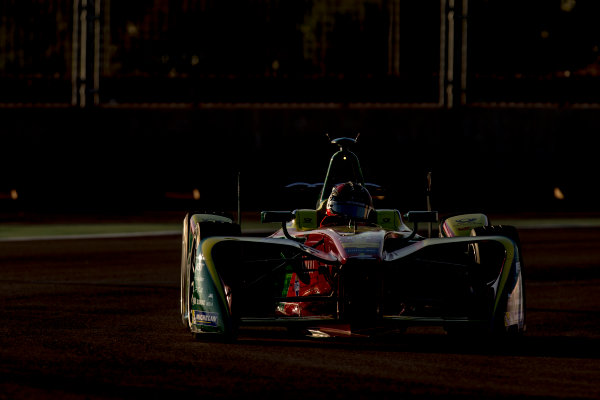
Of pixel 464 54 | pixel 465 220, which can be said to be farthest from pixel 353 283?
pixel 464 54

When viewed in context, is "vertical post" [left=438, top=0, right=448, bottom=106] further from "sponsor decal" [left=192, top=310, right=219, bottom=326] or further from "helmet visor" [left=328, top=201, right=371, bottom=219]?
"sponsor decal" [left=192, top=310, right=219, bottom=326]

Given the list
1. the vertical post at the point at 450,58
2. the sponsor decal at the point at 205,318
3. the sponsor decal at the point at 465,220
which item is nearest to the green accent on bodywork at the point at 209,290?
the sponsor decal at the point at 205,318

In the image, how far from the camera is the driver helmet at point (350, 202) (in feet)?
34.4

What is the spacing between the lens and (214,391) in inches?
285

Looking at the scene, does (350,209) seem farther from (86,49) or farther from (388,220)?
(86,49)

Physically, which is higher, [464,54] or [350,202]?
[464,54]

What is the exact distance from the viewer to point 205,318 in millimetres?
9195

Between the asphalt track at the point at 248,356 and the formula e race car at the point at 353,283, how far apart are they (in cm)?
19

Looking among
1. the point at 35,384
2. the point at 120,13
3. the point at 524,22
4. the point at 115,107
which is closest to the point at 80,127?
the point at 115,107

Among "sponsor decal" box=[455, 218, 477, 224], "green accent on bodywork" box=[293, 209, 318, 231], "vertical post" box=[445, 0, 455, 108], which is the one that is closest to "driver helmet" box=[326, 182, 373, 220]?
"green accent on bodywork" box=[293, 209, 318, 231]

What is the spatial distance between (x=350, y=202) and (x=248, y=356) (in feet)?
7.42

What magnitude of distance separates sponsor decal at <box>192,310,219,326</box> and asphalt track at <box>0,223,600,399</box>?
158mm

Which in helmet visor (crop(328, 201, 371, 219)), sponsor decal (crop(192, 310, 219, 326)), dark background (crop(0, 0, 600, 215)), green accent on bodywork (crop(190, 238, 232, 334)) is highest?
dark background (crop(0, 0, 600, 215))

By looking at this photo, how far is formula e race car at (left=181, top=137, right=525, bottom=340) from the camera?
29.2 feet
